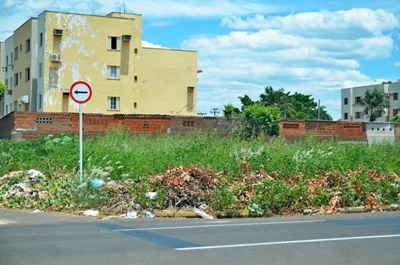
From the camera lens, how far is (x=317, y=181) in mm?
18562

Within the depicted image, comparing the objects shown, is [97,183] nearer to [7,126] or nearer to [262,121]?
[7,126]

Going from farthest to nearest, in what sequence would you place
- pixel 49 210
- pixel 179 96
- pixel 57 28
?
pixel 179 96
pixel 57 28
pixel 49 210

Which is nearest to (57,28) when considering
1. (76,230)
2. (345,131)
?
(345,131)

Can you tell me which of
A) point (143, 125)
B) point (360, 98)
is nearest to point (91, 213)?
point (143, 125)

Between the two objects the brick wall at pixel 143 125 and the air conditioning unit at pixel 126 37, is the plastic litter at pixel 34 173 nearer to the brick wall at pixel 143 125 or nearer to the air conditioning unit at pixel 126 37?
the brick wall at pixel 143 125

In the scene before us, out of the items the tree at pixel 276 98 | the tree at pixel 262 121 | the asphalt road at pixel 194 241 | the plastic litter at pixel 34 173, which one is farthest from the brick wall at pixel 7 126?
the tree at pixel 276 98

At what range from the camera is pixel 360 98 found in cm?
9181

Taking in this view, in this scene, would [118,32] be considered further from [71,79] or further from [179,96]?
[179,96]

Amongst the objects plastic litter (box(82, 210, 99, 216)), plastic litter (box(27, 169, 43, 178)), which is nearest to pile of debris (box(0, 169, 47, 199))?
plastic litter (box(27, 169, 43, 178))

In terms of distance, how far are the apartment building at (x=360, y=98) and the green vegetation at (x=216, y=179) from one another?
2578 inches

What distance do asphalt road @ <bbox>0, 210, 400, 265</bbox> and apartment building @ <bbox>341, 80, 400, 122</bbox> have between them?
74123mm

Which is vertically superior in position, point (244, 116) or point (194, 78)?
point (194, 78)

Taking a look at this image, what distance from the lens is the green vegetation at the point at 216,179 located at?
53.9 feet

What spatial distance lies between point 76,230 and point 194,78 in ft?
162
